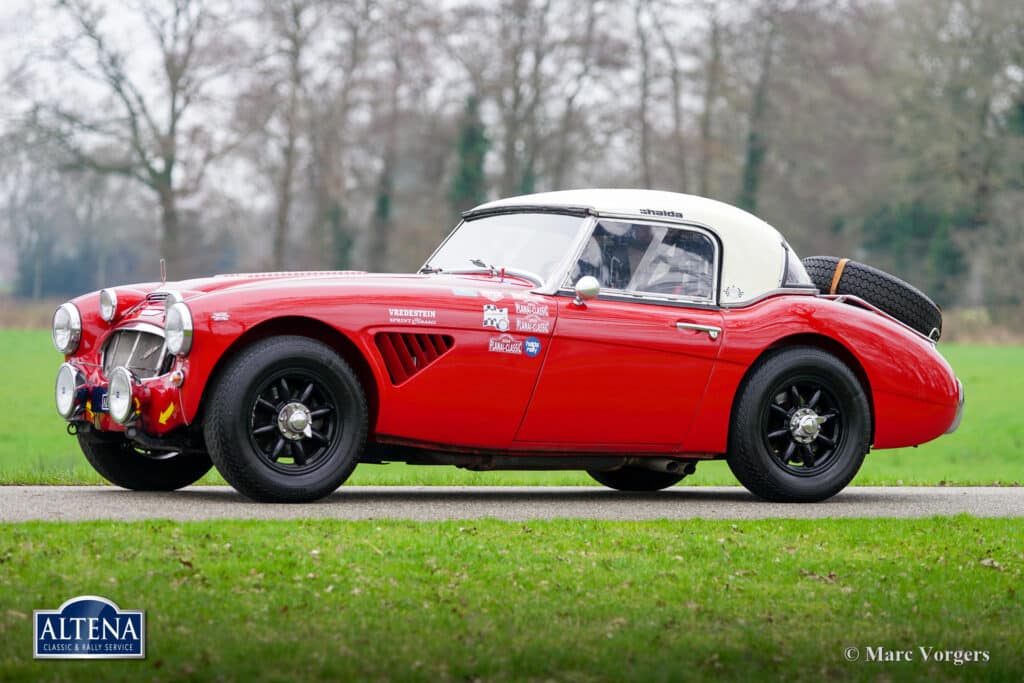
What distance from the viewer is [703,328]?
353 inches

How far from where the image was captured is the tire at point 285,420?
7.67 meters

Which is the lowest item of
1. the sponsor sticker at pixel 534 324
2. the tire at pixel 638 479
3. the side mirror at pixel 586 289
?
the tire at pixel 638 479

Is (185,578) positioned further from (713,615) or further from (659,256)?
(659,256)

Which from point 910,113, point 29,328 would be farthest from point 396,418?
point 910,113

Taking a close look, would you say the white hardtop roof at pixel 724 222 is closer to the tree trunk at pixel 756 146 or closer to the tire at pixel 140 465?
the tire at pixel 140 465

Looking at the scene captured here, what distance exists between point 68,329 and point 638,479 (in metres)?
4.18

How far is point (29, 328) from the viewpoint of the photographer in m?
39.7

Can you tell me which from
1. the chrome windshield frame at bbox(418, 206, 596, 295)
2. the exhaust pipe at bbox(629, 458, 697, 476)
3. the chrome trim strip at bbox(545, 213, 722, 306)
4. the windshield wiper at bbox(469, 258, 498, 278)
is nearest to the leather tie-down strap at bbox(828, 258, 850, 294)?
the chrome trim strip at bbox(545, 213, 722, 306)

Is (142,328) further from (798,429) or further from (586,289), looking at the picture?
(798,429)

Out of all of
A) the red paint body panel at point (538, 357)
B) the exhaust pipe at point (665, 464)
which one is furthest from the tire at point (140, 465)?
the exhaust pipe at point (665, 464)

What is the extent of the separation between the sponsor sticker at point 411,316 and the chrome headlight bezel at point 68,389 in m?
1.89

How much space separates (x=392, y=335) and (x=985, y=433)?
1771 centimetres

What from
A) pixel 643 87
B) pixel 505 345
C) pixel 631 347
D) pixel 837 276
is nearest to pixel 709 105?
pixel 643 87

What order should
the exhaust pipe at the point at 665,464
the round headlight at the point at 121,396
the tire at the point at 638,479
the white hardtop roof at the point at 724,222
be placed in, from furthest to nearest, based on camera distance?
the tire at the point at 638,479 → the exhaust pipe at the point at 665,464 → the white hardtop roof at the point at 724,222 → the round headlight at the point at 121,396
